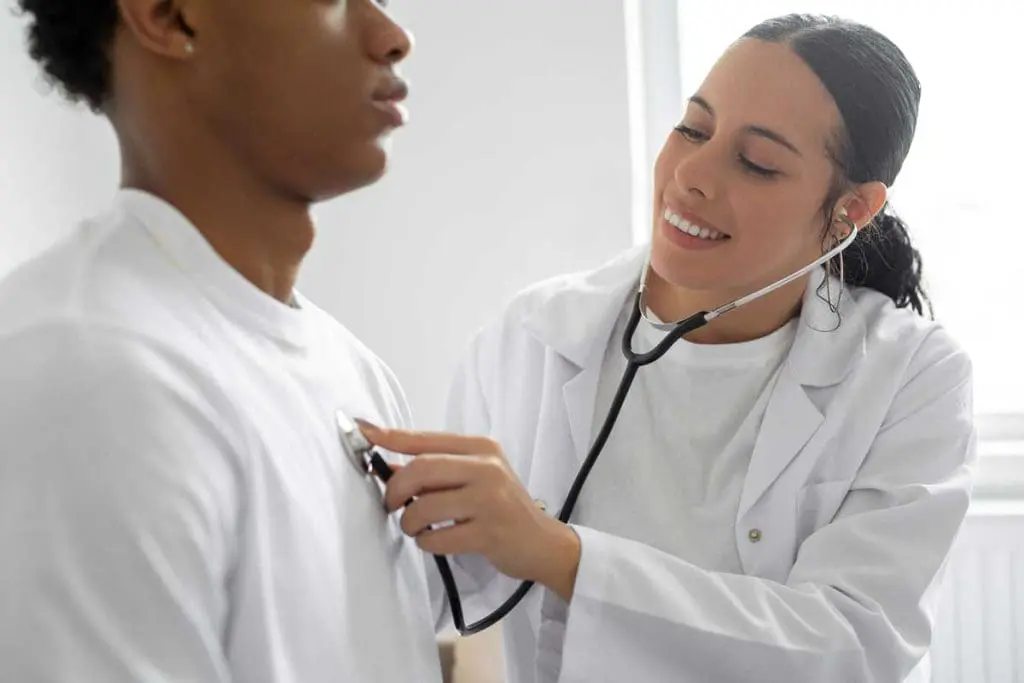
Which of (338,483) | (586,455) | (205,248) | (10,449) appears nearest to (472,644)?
(586,455)

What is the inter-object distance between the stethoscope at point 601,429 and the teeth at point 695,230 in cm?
8

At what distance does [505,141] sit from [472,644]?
0.83 metres

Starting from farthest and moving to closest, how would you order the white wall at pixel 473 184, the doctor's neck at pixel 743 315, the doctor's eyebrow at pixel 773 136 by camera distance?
the white wall at pixel 473 184 < the doctor's neck at pixel 743 315 < the doctor's eyebrow at pixel 773 136

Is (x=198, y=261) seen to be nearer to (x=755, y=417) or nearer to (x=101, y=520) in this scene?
(x=101, y=520)

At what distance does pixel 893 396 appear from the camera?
127 centimetres

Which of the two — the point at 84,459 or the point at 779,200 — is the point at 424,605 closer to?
the point at 84,459

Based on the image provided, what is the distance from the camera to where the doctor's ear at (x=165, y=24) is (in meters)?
0.65

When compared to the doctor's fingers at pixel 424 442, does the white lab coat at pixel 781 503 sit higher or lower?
lower

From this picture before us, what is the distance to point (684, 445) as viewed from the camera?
1292 mm

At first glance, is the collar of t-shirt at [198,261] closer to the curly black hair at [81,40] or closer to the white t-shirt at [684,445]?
the curly black hair at [81,40]

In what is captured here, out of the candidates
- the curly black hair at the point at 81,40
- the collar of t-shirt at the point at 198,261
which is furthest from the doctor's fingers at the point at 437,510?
the curly black hair at the point at 81,40

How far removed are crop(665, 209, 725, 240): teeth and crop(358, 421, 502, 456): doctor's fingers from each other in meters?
0.42

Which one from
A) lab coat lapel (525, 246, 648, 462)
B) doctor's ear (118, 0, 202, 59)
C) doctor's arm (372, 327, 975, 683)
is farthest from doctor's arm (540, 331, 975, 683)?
doctor's ear (118, 0, 202, 59)

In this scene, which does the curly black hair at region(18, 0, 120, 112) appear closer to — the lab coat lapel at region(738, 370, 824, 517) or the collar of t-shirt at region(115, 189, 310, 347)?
the collar of t-shirt at region(115, 189, 310, 347)
